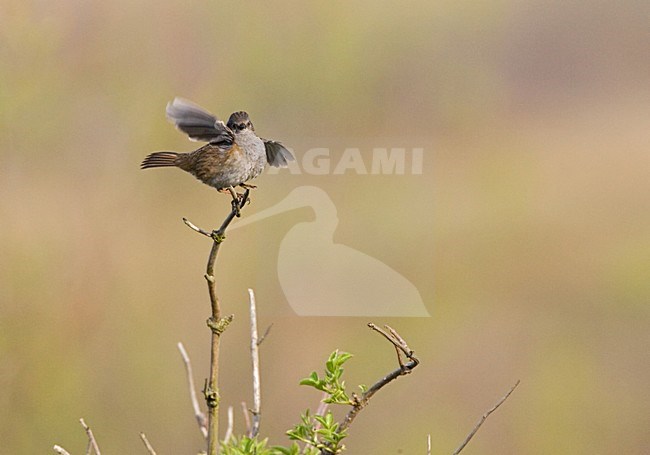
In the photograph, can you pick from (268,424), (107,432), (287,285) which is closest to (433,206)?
(287,285)

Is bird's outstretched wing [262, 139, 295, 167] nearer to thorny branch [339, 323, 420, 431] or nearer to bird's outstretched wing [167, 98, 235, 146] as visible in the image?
bird's outstretched wing [167, 98, 235, 146]

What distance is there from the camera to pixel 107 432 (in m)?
1.14

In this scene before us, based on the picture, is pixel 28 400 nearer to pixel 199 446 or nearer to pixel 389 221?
pixel 199 446

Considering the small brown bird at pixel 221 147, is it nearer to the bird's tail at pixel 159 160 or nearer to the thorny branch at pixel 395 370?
the bird's tail at pixel 159 160

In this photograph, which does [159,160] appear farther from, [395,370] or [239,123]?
[395,370]

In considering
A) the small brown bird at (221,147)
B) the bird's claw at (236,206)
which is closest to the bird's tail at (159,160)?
the small brown bird at (221,147)

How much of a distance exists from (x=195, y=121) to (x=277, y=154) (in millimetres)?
80

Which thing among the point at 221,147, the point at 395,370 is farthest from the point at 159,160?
the point at 395,370

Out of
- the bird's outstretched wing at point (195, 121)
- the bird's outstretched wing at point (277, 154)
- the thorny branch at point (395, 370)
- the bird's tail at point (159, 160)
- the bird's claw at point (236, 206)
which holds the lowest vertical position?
the thorny branch at point (395, 370)

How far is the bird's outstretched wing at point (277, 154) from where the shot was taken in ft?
1.83

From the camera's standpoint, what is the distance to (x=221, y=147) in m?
0.53

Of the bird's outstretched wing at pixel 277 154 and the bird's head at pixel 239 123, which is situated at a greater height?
the bird's head at pixel 239 123

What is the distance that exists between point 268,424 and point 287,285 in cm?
21

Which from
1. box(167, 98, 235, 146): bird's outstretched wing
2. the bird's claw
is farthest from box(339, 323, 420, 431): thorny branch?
box(167, 98, 235, 146): bird's outstretched wing
